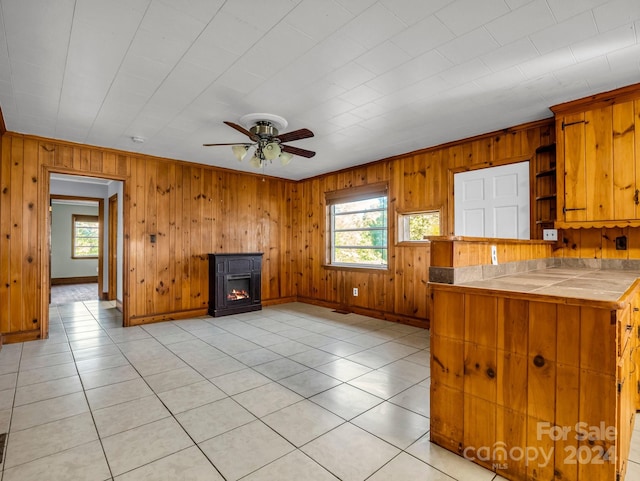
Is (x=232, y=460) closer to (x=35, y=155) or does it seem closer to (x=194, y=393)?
(x=194, y=393)

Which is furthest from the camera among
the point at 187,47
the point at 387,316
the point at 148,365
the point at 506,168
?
the point at 387,316

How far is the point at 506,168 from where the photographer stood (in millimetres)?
3775

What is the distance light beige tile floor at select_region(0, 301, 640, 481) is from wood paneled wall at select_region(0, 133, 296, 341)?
85 cm

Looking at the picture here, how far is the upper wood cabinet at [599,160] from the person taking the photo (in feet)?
8.96

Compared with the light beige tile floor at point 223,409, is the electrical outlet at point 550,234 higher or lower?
higher

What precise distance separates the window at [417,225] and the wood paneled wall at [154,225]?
261cm

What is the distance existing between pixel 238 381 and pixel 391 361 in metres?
1.49

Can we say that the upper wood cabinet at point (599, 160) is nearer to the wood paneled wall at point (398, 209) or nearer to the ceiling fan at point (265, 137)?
the wood paneled wall at point (398, 209)

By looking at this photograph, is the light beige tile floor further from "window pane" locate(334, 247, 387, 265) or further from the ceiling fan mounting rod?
the ceiling fan mounting rod

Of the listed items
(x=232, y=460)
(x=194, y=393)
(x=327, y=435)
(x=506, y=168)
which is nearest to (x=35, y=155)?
(x=194, y=393)

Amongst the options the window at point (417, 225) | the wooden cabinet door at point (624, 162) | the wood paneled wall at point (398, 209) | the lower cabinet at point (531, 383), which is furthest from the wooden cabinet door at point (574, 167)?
the window at point (417, 225)

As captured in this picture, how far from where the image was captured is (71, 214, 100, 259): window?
32.5ft

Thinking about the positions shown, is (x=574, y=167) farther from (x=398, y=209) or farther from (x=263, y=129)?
(x=263, y=129)

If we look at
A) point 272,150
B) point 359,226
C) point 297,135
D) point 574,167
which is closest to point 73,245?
point 359,226
